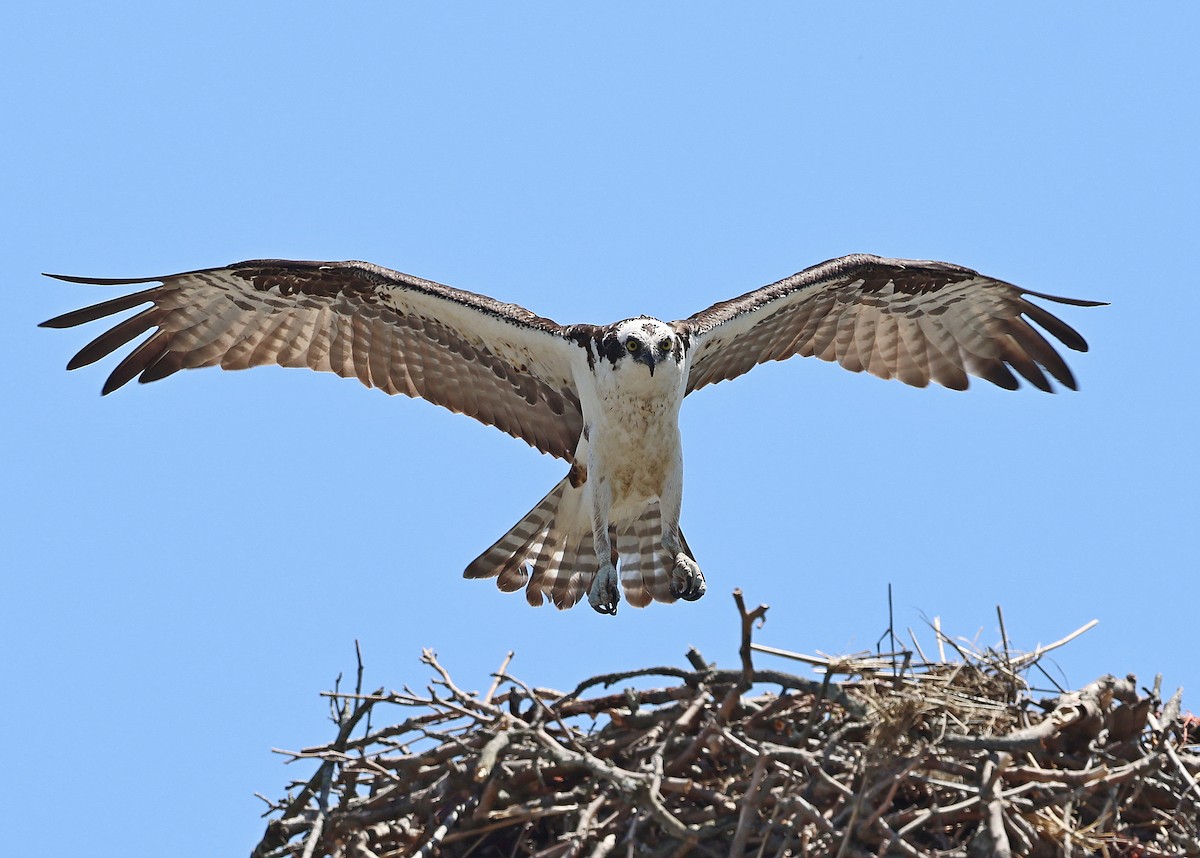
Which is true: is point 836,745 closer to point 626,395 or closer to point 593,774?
point 593,774

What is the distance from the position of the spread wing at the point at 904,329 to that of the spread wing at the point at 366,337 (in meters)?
0.97

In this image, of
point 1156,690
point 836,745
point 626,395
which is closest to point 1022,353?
point 626,395

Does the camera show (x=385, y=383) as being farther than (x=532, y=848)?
Yes

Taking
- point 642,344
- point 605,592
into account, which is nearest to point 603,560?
point 605,592

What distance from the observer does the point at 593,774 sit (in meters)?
6.10

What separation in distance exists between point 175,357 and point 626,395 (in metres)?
2.82

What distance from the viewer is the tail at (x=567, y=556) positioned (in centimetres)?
920

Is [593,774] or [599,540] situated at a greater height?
[599,540]


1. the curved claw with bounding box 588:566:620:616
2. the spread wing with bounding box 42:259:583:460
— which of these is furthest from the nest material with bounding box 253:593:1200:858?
the spread wing with bounding box 42:259:583:460

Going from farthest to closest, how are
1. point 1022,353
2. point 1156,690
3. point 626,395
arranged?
point 1022,353
point 626,395
point 1156,690

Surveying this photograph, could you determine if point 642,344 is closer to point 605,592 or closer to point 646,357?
point 646,357

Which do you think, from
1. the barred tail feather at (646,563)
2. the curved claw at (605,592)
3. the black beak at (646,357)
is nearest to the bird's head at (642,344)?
the black beak at (646,357)

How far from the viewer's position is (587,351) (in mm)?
8750

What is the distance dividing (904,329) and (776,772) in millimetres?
4818
